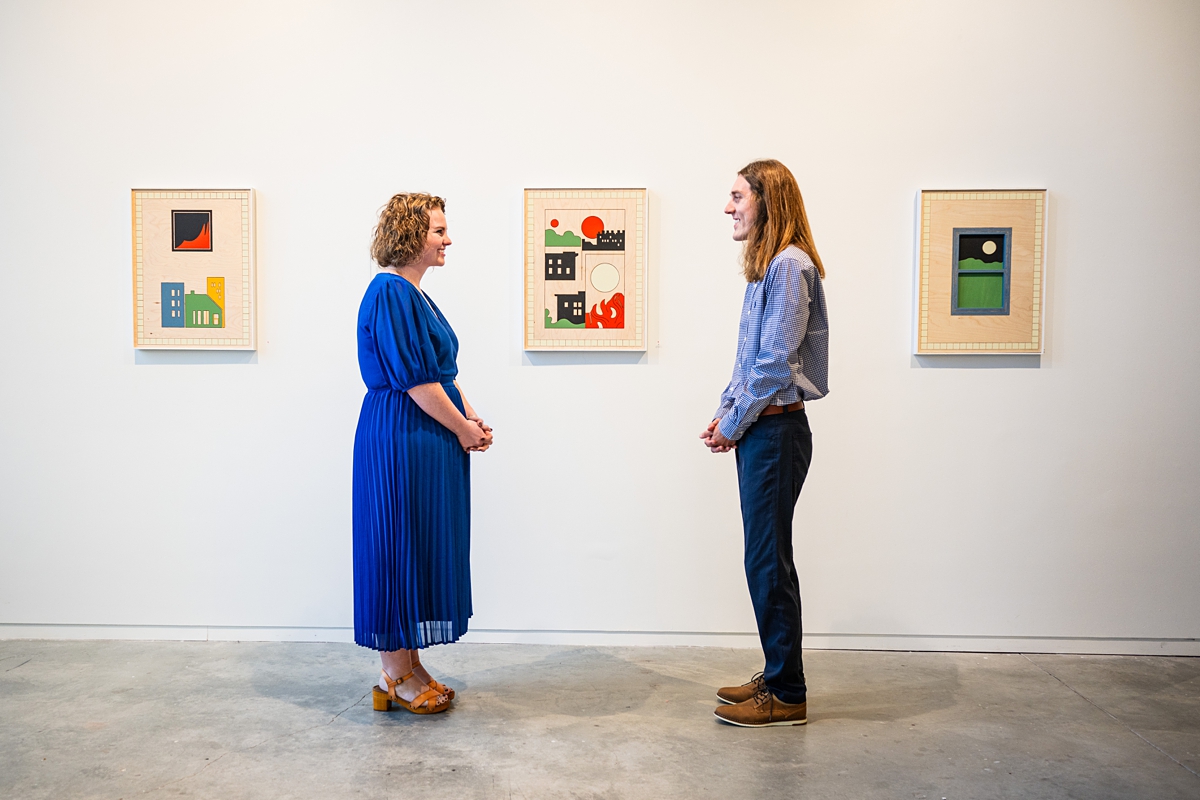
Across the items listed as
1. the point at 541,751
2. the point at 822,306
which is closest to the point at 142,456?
the point at 541,751

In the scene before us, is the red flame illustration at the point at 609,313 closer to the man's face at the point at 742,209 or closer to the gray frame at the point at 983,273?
the man's face at the point at 742,209

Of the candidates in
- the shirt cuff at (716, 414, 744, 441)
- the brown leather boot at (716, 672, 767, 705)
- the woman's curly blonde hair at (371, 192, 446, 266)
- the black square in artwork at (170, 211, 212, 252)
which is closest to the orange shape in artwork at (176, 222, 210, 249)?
the black square in artwork at (170, 211, 212, 252)

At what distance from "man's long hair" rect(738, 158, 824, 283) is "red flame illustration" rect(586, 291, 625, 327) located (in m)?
0.87

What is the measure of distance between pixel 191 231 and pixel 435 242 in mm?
1360

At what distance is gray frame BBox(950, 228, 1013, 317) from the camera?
11.1 feet

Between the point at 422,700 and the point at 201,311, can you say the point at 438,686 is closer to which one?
the point at 422,700

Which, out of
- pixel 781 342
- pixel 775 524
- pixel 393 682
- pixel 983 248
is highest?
pixel 983 248

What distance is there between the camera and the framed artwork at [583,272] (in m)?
3.42

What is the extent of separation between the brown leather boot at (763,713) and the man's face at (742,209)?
1429 mm

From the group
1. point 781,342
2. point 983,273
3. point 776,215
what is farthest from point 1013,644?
point 776,215

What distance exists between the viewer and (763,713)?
2684 mm

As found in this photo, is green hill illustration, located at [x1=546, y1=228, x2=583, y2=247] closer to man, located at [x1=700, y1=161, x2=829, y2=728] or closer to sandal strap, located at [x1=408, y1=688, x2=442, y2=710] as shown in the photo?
man, located at [x1=700, y1=161, x2=829, y2=728]

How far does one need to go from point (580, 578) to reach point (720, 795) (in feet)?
4.48

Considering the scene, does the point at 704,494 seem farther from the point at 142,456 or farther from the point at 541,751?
the point at 142,456
